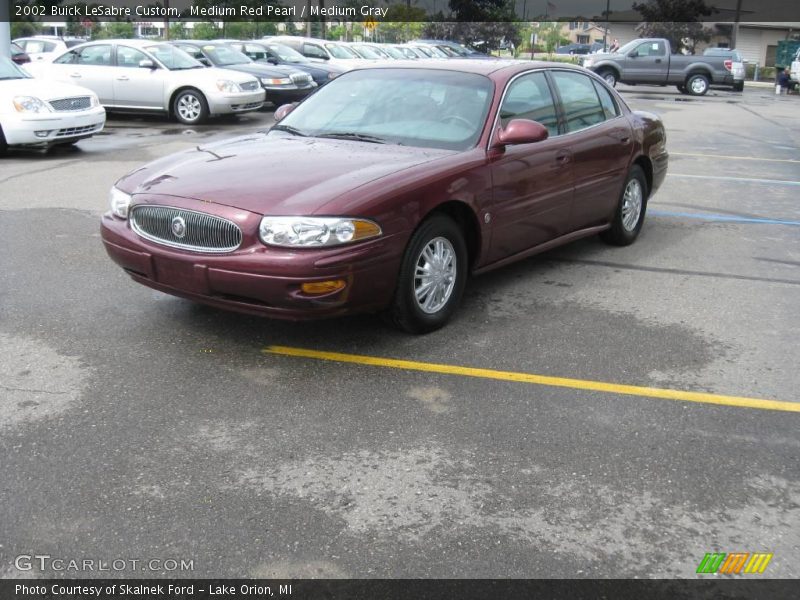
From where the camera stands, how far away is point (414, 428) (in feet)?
13.6

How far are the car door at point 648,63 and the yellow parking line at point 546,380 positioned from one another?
28643 mm

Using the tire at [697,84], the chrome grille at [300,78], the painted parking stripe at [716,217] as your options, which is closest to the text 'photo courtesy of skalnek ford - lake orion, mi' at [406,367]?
the painted parking stripe at [716,217]

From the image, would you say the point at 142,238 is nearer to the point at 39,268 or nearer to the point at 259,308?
the point at 259,308

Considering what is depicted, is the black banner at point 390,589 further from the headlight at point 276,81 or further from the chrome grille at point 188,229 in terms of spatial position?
the headlight at point 276,81

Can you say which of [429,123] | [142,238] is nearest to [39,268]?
[142,238]

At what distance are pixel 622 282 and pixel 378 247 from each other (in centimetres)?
266

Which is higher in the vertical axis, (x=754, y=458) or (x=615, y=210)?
(x=615, y=210)

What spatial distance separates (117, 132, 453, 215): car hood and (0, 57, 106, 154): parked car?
722 cm

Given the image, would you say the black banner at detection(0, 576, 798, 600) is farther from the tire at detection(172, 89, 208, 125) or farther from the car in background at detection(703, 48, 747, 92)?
the car in background at detection(703, 48, 747, 92)

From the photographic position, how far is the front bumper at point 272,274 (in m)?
4.57

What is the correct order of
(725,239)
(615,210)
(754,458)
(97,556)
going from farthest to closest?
1. (725,239)
2. (615,210)
3. (754,458)
4. (97,556)

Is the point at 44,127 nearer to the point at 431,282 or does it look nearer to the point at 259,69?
the point at 259,69

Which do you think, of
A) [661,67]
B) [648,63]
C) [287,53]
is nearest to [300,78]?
[287,53]

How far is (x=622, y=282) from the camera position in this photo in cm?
673
